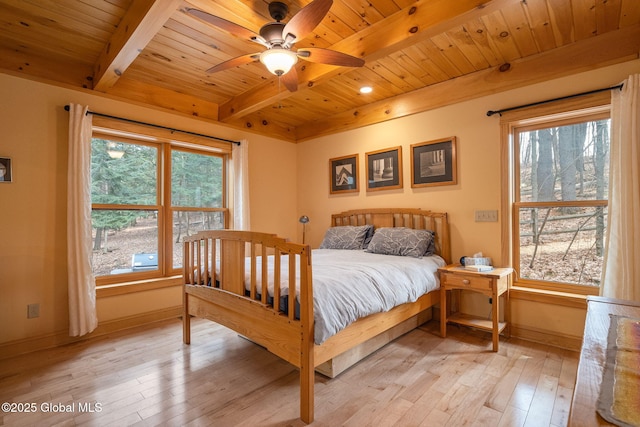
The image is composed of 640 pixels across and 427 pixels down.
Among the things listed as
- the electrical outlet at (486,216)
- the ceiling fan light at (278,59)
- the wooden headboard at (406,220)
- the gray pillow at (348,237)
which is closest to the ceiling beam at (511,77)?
the electrical outlet at (486,216)

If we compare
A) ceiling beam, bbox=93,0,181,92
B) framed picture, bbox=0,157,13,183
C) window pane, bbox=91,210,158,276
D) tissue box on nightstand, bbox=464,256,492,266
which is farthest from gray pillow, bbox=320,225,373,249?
framed picture, bbox=0,157,13,183

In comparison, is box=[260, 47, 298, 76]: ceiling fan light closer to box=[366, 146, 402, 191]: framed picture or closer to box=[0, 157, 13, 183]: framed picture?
box=[366, 146, 402, 191]: framed picture

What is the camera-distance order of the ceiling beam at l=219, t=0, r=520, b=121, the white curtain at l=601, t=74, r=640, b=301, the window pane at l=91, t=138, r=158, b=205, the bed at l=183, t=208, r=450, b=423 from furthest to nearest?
the window pane at l=91, t=138, r=158, b=205 → the white curtain at l=601, t=74, r=640, b=301 → the ceiling beam at l=219, t=0, r=520, b=121 → the bed at l=183, t=208, r=450, b=423

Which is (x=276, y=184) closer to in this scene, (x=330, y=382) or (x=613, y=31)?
(x=330, y=382)

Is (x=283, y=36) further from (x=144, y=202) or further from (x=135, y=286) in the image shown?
(x=135, y=286)

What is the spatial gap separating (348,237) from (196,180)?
1989mm

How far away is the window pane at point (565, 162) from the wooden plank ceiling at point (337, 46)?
505 millimetres

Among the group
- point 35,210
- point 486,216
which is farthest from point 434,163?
point 35,210

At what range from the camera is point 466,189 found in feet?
10.2

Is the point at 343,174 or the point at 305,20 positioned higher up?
the point at 305,20

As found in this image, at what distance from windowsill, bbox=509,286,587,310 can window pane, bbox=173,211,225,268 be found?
3352 mm

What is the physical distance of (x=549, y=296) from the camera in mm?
2607

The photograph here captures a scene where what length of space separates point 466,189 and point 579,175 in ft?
2.91

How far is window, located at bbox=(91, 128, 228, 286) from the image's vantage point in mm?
3041
